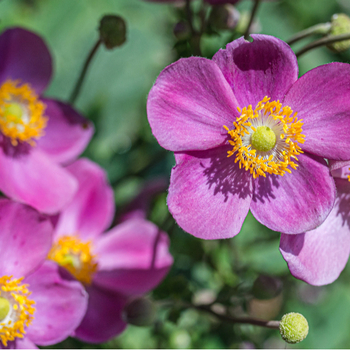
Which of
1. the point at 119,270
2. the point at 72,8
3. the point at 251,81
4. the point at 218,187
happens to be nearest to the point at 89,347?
the point at 119,270

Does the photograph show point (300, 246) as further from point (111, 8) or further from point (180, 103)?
point (111, 8)

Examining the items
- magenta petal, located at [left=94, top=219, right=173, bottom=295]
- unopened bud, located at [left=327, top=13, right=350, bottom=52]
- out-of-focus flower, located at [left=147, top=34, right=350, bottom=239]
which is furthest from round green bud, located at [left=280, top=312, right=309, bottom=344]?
unopened bud, located at [left=327, top=13, right=350, bottom=52]

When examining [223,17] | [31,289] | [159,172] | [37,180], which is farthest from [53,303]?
[223,17]

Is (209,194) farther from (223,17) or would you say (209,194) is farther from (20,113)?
(20,113)

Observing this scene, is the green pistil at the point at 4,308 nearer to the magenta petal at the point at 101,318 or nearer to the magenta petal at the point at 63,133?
the magenta petal at the point at 101,318

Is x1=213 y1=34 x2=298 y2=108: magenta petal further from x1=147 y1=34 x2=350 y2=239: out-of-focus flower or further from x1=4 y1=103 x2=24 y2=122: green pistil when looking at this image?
x1=4 y1=103 x2=24 y2=122: green pistil

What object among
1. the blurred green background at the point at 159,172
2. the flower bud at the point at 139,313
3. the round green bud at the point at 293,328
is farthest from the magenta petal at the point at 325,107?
the flower bud at the point at 139,313
